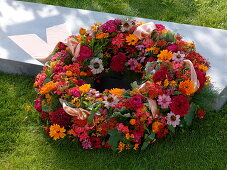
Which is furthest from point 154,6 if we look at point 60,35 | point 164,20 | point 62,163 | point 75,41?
point 62,163

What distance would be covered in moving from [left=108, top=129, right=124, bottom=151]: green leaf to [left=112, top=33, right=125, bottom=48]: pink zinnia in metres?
0.89

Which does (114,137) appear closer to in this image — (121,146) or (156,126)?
(121,146)

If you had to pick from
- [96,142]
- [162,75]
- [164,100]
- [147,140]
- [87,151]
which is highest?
[162,75]

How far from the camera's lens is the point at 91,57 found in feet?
11.7

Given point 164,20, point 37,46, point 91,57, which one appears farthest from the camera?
point 164,20

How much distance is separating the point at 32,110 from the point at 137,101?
1.20 meters

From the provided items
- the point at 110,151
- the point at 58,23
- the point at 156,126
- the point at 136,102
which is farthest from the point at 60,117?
the point at 58,23

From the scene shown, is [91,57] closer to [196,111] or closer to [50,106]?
[50,106]

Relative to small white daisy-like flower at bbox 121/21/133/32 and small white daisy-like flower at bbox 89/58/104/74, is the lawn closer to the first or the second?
small white daisy-like flower at bbox 89/58/104/74

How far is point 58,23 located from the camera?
4684 mm

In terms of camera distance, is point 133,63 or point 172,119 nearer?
point 172,119

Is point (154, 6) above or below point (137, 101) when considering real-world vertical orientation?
below

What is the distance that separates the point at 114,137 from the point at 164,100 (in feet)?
1.62

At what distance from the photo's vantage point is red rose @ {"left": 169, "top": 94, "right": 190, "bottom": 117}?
3016 millimetres
